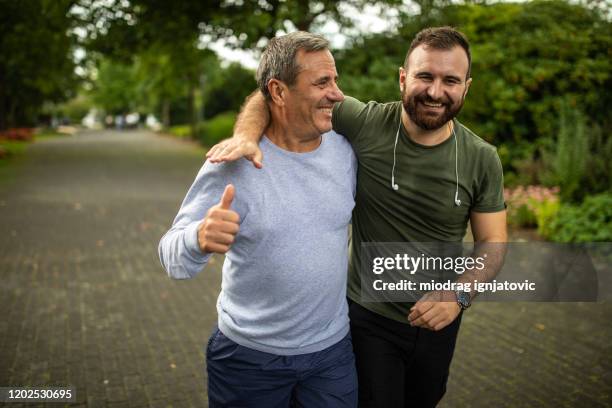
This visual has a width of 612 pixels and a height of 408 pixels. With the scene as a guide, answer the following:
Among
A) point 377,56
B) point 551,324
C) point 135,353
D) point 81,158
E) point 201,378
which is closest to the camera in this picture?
point 201,378

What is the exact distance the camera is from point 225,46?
52.1 ft

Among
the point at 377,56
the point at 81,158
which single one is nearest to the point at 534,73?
the point at 377,56

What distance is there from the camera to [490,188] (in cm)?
248

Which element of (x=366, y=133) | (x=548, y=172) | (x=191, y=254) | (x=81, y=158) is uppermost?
(x=366, y=133)

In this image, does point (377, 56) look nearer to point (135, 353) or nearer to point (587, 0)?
point (587, 0)

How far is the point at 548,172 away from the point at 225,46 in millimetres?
9315

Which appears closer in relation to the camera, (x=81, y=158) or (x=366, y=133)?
(x=366, y=133)

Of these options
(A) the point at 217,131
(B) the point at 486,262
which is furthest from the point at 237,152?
(A) the point at 217,131

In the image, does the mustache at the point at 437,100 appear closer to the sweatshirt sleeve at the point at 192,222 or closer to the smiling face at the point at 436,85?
the smiling face at the point at 436,85

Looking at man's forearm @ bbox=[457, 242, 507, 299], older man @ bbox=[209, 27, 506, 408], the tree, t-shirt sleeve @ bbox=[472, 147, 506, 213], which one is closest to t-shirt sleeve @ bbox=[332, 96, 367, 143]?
older man @ bbox=[209, 27, 506, 408]

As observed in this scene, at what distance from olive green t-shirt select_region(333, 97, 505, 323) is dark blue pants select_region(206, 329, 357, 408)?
37 centimetres

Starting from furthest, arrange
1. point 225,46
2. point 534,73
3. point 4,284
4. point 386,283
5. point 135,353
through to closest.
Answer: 1. point 225,46
2. point 534,73
3. point 4,284
4. point 135,353
5. point 386,283

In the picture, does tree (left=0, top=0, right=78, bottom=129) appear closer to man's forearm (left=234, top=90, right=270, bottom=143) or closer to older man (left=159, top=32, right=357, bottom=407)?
man's forearm (left=234, top=90, right=270, bottom=143)

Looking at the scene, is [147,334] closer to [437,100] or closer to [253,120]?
[253,120]
